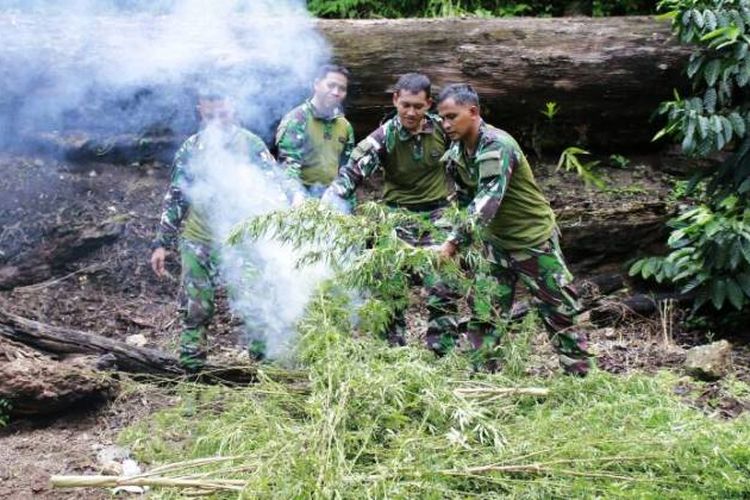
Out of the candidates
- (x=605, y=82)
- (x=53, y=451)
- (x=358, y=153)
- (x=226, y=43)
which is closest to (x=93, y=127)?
(x=226, y=43)

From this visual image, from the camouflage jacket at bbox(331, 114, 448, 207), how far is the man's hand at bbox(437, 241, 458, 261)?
0.99 m

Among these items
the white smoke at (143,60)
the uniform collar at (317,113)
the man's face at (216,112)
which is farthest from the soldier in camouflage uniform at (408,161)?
the white smoke at (143,60)

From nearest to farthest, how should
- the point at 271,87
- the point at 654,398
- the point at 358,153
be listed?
the point at 654,398, the point at 358,153, the point at 271,87

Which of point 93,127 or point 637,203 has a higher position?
point 93,127

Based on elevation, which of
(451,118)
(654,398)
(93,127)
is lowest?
(654,398)

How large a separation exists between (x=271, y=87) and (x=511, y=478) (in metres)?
4.40

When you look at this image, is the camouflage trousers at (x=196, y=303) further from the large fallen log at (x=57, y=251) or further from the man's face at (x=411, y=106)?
the large fallen log at (x=57, y=251)

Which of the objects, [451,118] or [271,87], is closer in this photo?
[451,118]

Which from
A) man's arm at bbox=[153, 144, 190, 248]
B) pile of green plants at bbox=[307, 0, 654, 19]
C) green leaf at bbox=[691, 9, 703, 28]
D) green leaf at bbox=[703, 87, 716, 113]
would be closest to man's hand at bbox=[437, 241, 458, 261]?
man's arm at bbox=[153, 144, 190, 248]

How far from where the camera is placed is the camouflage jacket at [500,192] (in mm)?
5133

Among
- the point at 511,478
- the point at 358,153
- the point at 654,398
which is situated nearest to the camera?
the point at 511,478

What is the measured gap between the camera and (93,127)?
8.05 m

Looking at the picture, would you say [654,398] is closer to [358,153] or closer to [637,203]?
[358,153]

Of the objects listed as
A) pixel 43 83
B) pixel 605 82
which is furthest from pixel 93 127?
pixel 605 82
